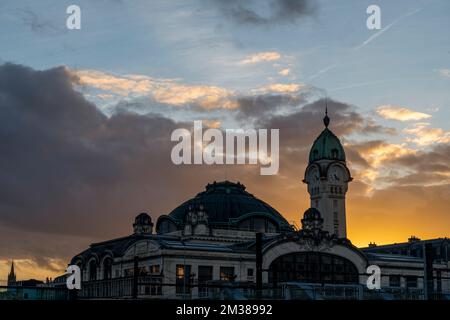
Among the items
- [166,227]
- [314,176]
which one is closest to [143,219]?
[166,227]

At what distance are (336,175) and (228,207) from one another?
28315mm

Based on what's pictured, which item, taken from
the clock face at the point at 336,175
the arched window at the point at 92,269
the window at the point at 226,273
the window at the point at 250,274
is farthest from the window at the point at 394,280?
the arched window at the point at 92,269

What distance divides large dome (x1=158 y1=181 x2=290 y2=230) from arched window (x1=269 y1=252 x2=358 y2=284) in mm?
18094

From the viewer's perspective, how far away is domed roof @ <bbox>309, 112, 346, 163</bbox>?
518 ft

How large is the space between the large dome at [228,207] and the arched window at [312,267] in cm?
1809

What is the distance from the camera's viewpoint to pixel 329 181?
15612 centimetres

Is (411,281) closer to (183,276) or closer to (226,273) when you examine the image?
(226,273)

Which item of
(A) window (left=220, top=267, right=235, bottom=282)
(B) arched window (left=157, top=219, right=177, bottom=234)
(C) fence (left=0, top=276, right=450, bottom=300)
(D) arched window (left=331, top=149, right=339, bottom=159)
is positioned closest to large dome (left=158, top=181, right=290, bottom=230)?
(B) arched window (left=157, top=219, right=177, bottom=234)

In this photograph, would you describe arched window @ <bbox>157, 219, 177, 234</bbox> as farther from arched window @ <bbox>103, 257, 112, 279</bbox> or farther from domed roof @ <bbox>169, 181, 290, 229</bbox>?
arched window @ <bbox>103, 257, 112, 279</bbox>

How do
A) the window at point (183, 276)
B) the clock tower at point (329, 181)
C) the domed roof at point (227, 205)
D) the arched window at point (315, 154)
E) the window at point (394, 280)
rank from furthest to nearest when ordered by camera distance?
the arched window at point (315, 154) → the clock tower at point (329, 181) → the domed roof at point (227, 205) → the window at point (394, 280) → the window at point (183, 276)

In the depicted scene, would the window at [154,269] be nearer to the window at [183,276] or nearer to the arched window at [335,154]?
the window at [183,276]

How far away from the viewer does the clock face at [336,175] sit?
512ft

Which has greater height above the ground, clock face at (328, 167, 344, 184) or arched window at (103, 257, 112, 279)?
clock face at (328, 167, 344, 184)
